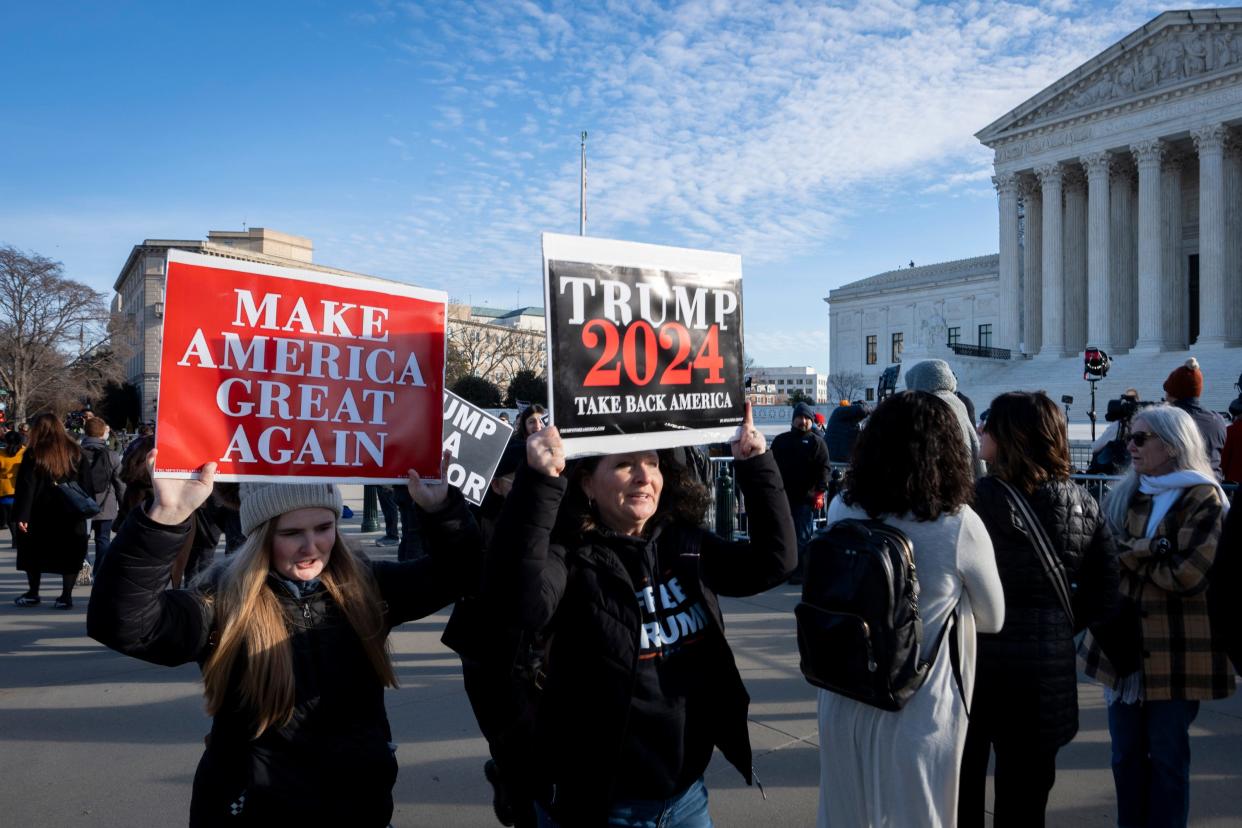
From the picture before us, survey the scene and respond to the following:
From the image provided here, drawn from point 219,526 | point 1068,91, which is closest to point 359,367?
point 219,526

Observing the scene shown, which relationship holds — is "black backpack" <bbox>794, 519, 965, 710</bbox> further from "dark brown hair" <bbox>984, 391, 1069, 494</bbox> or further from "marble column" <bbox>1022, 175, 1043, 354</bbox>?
"marble column" <bbox>1022, 175, 1043, 354</bbox>

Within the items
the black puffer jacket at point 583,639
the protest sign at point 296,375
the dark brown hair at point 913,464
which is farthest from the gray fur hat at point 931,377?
the protest sign at point 296,375

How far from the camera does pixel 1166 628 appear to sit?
3.56 metres

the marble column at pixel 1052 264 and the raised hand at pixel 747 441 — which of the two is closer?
the raised hand at pixel 747 441

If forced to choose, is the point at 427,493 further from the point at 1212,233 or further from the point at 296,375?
the point at 1212,233

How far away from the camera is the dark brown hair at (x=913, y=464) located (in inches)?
106

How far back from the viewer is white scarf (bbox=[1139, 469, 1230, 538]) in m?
3.58

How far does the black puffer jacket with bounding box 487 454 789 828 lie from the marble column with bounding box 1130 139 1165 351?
143 feet

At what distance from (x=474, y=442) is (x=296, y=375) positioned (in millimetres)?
3306

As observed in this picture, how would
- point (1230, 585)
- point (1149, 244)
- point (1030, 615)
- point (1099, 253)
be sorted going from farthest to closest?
point (1099, 253), point (1149, 244), point (1030, 615), point (1230, 585)

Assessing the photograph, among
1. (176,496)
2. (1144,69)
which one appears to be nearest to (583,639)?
(176,496)

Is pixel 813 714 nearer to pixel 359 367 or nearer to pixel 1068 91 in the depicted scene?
pixel 359 367

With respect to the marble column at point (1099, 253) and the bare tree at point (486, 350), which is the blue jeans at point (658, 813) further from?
the bare tree at point (486, 350)

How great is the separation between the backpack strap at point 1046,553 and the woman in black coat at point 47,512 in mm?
8652
